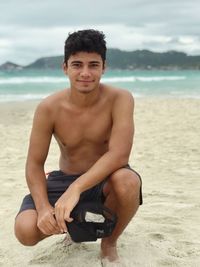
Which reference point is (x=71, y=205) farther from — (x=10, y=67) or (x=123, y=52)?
(x=123, y=52)

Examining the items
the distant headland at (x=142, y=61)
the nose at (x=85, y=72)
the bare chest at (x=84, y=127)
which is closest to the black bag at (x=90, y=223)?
the bare chest at (x=84, y=127)

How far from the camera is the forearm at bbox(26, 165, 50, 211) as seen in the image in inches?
108

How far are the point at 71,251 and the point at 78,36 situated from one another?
4.59ft

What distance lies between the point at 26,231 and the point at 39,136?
22.7 inches

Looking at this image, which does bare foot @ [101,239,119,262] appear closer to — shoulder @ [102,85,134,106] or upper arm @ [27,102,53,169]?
upper arm @ [27,102,53,169]

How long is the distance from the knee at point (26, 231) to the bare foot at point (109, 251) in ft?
1.47

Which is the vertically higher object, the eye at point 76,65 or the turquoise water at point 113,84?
the eye at point 76,65

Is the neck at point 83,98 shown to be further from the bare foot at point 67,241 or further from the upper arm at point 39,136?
the bare foot at point 67,241

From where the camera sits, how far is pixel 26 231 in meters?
2.70

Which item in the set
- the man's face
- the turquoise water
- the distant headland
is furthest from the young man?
the distant headland

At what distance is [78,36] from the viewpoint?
2768 millimetres

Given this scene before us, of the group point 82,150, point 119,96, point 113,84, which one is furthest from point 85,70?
point 113,84

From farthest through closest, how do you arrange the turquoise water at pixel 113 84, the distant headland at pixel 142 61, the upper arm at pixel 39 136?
the distant headland at pixel 142 61 < the turquoise water at pixel 113 84 < the upper arm at pixel 39 136

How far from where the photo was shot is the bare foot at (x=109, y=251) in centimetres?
292
